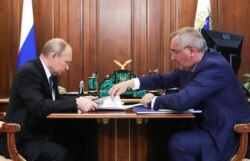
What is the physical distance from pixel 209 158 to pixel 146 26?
263cm

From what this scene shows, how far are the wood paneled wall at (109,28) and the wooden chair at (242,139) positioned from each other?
241 centimetres

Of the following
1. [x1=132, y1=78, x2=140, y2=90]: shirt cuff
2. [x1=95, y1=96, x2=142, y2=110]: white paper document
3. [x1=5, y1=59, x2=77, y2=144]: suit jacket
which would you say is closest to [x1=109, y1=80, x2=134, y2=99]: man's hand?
[x1=95, y1=96, x2=142, y2=110]: white paper document

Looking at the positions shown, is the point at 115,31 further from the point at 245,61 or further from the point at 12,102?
the point at 12,102

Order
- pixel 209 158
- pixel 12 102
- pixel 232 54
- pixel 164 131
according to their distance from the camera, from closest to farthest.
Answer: pixel 209 158, pixel 12 102, pixel 164 131, pixel 232 54

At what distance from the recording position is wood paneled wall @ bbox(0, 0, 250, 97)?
4520mm

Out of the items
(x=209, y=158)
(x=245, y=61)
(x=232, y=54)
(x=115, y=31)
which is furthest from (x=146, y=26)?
(x=209, y=158)

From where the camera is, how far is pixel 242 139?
7.20ft

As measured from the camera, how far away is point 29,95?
2.42 meters

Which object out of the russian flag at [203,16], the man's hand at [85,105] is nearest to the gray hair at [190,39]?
the man's hand at [85,105]

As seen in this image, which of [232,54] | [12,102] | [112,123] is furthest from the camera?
[232,54]

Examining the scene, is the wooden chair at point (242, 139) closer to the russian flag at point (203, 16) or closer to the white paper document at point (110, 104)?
the white paper document at point (110, 104)

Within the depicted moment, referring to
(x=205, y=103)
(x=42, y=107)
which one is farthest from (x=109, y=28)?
(x=205, y=103)

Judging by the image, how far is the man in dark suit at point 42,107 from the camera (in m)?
2.36

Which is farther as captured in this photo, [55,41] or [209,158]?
[55,41]
